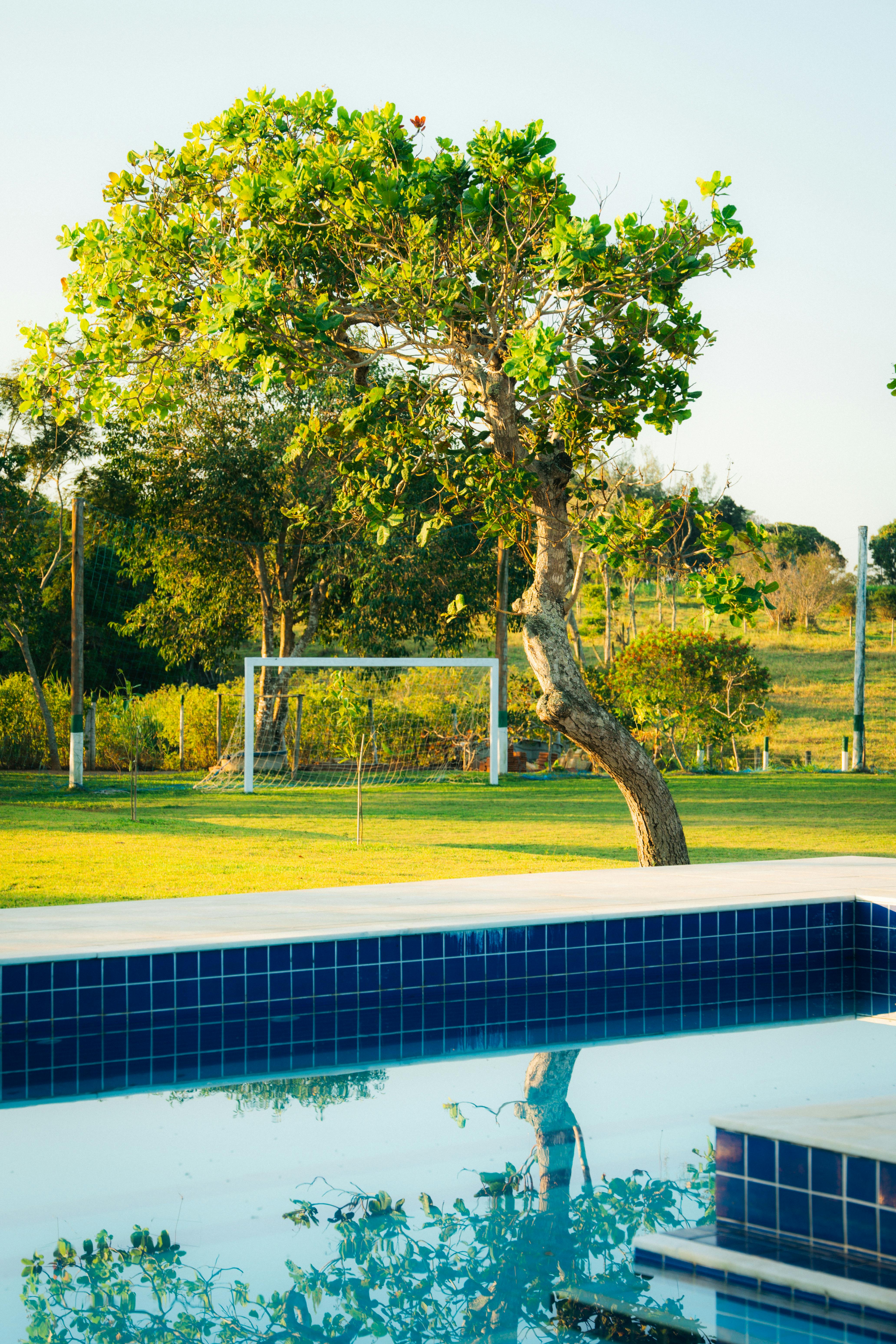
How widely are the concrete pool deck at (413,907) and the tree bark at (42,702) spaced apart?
13.8 metres

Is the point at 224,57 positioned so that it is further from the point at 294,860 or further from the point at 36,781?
the point at 36,781

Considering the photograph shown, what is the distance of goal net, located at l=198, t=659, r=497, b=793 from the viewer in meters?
17.7

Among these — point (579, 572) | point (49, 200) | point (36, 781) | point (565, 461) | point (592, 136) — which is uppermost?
point (49, 200)

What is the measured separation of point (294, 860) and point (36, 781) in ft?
30.1

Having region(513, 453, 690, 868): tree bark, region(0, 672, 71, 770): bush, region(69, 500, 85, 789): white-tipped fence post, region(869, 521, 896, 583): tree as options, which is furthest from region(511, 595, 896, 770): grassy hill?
region(513, 453, 690, 868): tree bark

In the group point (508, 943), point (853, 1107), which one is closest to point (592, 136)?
point (508, 943)

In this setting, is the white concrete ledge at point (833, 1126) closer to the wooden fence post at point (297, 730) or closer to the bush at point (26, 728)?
the wooden fence post at point (297, 730)

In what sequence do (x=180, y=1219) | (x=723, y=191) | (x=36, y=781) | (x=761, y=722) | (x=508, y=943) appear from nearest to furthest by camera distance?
(x=180, y=1219) → (x=508, y=943) → (x=723, y=191) → (x=36, y=781) → (x=761, y=722)

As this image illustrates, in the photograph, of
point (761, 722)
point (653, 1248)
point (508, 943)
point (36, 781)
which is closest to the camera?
point (653, 1248)

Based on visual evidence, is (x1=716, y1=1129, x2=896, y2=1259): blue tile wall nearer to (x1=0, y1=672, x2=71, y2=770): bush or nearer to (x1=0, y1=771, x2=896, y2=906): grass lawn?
(x1=0, y1=771, x2=896, y2=906): grass lawn

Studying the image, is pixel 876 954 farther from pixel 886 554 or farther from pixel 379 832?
pixel 886 554

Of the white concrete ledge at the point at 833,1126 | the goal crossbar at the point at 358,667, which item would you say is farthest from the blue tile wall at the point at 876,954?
the goal crossbar at the point at 358,667

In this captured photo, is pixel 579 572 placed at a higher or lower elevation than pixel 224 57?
lower

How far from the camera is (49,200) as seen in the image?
13.5 metres
